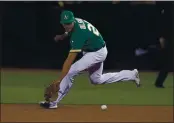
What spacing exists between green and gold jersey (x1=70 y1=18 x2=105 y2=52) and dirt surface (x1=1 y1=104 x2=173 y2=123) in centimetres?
161

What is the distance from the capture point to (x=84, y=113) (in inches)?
307

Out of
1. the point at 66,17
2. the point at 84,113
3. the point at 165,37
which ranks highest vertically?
the point at 66,17

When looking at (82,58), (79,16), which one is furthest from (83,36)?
(79,16)

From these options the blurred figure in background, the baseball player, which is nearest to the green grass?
the blurred figure in background

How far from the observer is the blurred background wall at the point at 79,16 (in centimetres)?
990

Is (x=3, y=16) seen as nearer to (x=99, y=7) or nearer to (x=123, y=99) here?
(x=99, y=7)

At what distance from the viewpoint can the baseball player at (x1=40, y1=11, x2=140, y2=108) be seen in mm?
5082

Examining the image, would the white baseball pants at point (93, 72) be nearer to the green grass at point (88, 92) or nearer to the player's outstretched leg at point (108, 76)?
the player's outstretched leg at point (108, 76)

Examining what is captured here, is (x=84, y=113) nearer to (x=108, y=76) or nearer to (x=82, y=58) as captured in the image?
(x=108, y=76)

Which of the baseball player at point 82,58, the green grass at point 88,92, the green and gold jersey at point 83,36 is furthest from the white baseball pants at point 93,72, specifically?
the green grass at point 88,92

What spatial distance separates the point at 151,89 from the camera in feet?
36.1

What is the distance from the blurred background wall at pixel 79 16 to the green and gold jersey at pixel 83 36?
3.08m

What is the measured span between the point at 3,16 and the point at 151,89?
3.31 m

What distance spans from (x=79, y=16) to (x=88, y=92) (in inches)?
69.5
